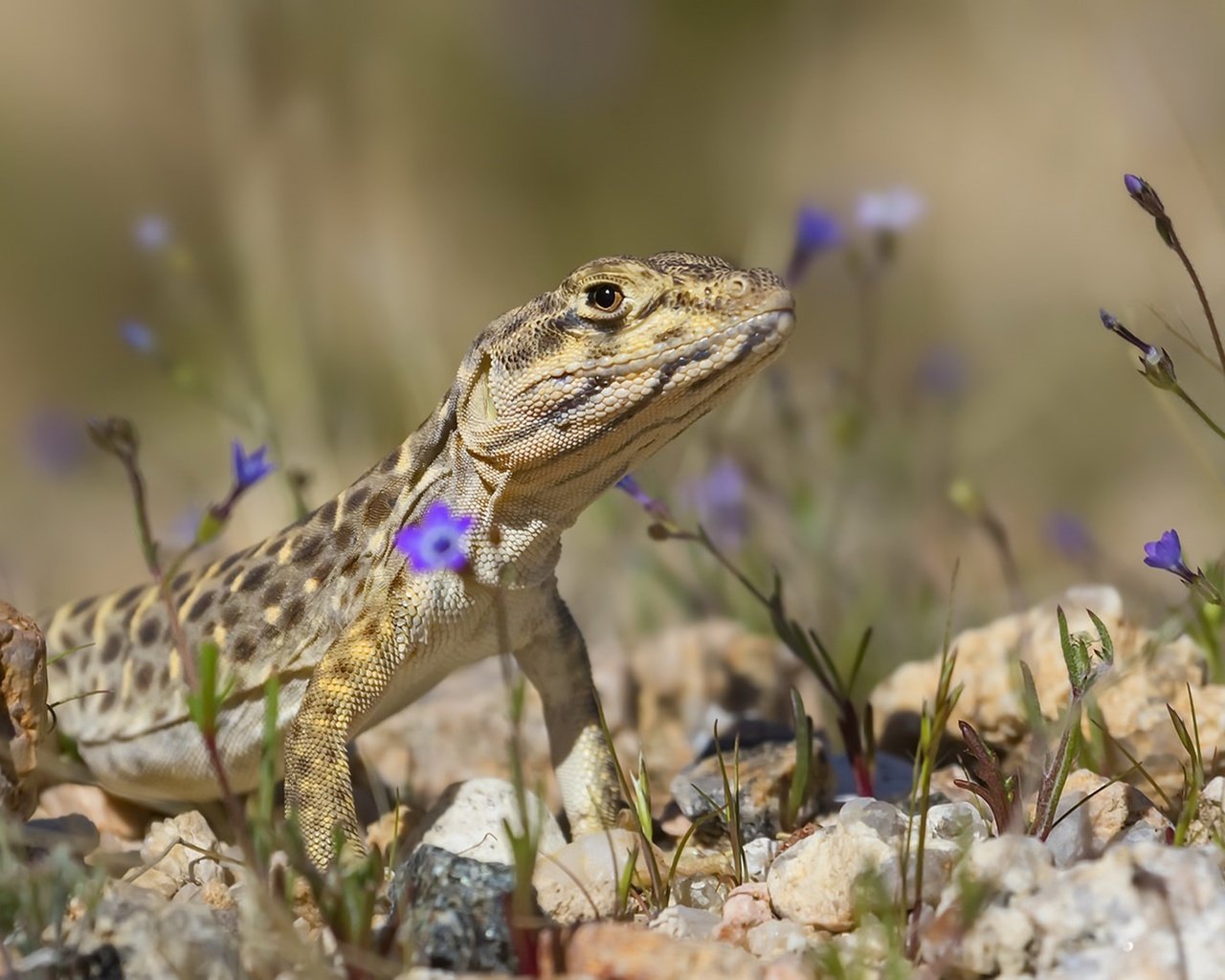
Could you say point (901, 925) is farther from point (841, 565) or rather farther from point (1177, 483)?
point (1177, 483)

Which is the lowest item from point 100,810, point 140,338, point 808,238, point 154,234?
point 100,810

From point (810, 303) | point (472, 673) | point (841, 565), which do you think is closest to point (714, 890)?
point (472, 673)

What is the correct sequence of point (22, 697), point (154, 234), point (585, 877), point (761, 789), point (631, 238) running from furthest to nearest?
1. point (631, 238)
2. point (154, 234)
3. point (761, 789)
4. point (22, 697)
5. point (585, 877)

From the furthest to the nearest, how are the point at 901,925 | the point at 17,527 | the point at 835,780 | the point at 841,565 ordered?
the point at 17,527 < the point at 841,565 < the point at 835,780 < the point at 901,925

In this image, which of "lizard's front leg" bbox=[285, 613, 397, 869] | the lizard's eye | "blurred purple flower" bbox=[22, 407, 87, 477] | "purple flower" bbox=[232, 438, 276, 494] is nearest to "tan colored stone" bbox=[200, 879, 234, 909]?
"lizard's front leg" bbox=[285, 613, 397, 869]

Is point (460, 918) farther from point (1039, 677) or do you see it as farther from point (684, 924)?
point (1039, 677)

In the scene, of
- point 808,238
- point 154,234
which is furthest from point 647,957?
point 154,234
